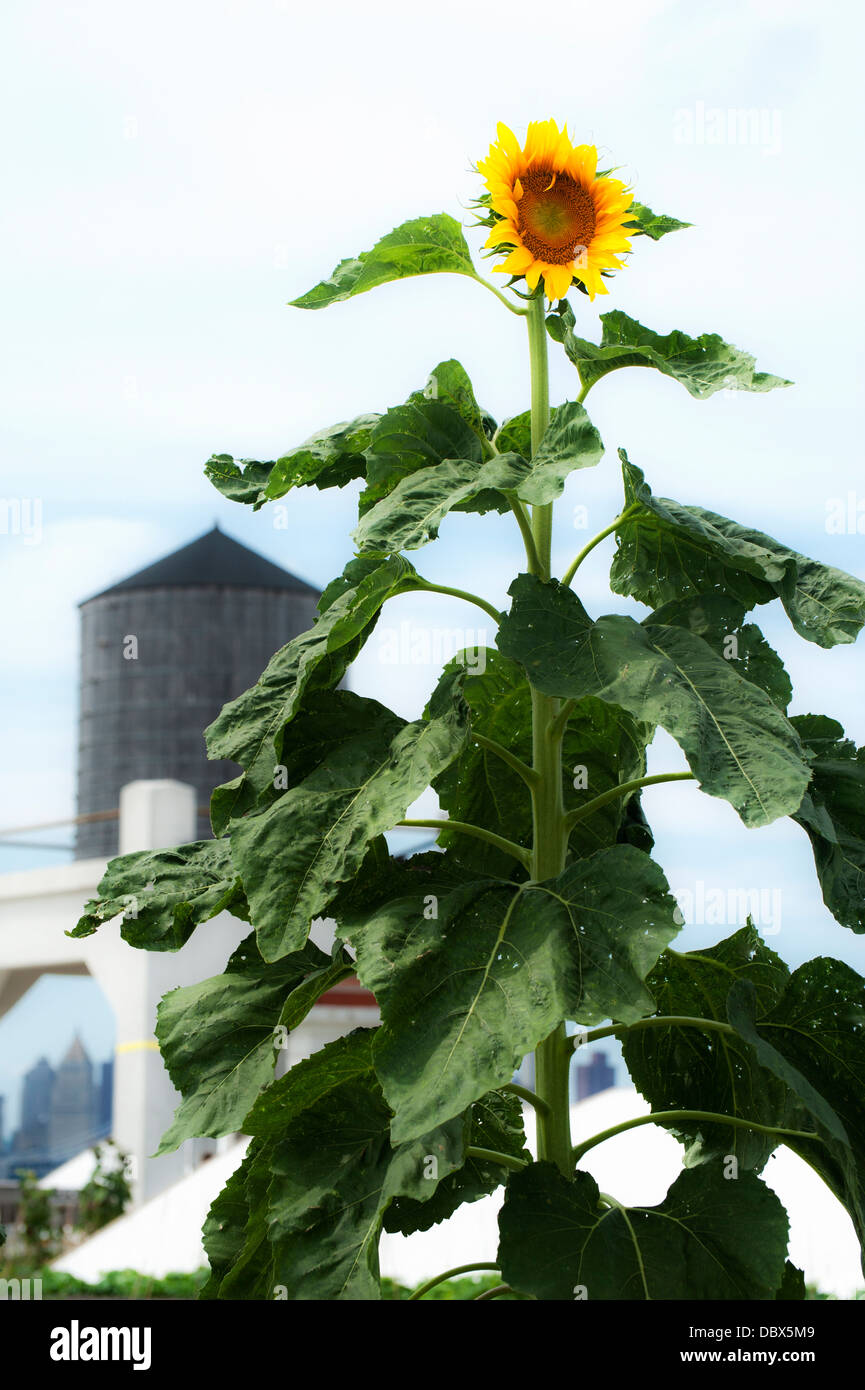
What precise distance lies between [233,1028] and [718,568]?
896 millimetres

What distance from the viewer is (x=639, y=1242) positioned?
157 centimetres

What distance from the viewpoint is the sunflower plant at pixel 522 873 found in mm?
1490

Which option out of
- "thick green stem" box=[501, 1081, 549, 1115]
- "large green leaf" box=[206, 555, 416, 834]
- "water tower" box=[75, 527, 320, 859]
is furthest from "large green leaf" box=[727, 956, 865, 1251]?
"water tower" box=[75, 527, 320, 859]

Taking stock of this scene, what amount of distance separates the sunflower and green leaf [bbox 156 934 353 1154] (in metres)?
0.92

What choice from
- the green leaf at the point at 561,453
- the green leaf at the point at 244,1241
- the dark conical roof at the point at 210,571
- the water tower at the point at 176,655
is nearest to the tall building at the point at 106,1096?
the water tower at the point at 176,655

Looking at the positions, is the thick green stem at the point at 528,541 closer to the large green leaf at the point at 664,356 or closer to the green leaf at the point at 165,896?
the large green leaf at the point at 664,356

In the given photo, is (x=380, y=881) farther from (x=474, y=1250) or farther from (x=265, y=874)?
(x=474, y=1250)

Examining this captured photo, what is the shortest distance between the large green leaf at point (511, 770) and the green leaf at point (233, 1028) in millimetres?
298

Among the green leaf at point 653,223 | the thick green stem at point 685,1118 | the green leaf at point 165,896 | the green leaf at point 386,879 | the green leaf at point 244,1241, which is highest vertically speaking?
the green leaf at point 653,223

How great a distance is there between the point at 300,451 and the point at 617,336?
445 millimetres

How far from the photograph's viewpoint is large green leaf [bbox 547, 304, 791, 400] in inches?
65.7

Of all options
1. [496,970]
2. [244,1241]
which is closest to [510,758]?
[496,970]
